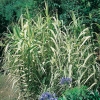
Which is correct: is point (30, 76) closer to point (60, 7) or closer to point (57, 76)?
point (57, 76)

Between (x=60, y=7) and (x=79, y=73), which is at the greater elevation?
(x=60, y=7)

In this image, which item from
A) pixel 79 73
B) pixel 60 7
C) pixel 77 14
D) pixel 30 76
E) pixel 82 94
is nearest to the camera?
pixel 82 94

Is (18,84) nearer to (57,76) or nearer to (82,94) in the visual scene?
(57,76)

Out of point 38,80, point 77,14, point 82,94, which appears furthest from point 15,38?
point 82,94

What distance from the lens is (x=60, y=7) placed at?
8.33 metres

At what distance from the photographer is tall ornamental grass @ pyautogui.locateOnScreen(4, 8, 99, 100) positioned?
585 centimetres

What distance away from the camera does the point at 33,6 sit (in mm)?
8844

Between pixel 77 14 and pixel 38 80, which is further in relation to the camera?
pixel 77 14

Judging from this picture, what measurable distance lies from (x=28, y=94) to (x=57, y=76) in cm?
67

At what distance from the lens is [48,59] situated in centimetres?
618

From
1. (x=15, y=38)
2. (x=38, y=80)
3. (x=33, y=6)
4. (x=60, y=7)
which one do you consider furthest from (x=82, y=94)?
(x=33, y=6)

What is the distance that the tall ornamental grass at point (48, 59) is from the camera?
5.85 m

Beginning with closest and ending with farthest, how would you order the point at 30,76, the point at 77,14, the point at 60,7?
the point at 30,76
the point at 77,14
the point at 60,7

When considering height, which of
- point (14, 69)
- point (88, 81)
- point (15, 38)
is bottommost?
point (88, 81)
